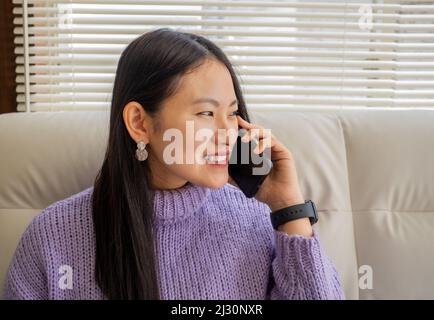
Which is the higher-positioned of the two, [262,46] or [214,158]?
[262,46]

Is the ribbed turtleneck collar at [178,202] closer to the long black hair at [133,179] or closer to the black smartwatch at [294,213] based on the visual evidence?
the long black hair at [133,179]

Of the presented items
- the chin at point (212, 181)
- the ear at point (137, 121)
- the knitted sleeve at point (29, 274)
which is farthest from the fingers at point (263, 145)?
the knitted sleeve at point (29, 274)

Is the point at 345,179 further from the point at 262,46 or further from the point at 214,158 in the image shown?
the point at 262,46

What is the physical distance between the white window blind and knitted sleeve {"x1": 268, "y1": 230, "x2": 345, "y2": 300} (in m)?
0.71

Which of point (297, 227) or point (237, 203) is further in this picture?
point (237, 203)

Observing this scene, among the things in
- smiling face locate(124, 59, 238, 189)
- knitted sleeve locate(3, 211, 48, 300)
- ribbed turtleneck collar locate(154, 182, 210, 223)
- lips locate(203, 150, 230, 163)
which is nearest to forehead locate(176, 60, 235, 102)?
smiling face locate(124, 59, 238, 189)

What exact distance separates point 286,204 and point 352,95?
0.71 m

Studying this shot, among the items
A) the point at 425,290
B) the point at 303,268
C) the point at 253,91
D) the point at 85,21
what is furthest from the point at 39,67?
the point at 425,290

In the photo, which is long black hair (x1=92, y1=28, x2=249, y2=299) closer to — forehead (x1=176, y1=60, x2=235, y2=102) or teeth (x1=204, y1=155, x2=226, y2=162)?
forehead (x1=176, y1=60, x2=235, y2=102)

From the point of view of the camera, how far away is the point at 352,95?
165cm

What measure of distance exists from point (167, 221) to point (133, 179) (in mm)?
119

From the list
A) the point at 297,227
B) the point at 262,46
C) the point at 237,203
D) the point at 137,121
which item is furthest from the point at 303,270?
the point at 262,46

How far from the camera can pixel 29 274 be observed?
105 cm

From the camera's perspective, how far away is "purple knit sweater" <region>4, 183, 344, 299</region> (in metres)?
1.03
